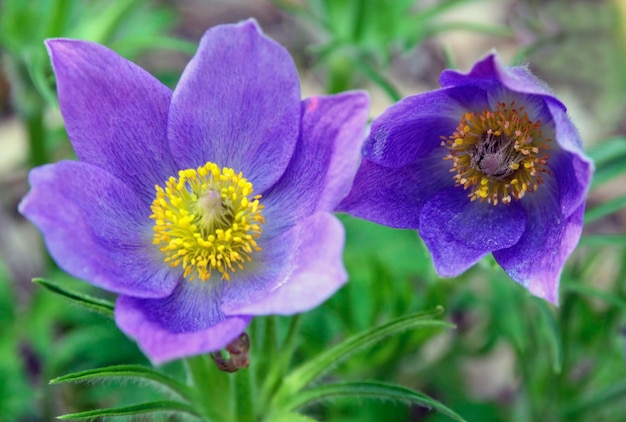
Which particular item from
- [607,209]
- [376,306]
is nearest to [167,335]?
[376,306]

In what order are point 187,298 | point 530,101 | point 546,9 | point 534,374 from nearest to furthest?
point 187,298 → point 530,101 → point 534,374 → point 546,9

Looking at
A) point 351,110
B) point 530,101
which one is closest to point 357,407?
point 530,101

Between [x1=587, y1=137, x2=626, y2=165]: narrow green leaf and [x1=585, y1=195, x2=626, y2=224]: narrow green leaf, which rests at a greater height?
[x1=587, y1=137, x2=626, y2=165]: narrow green leaf

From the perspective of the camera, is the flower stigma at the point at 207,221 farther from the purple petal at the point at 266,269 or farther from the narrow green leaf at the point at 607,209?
the narrow green leaf at the point at 607,209

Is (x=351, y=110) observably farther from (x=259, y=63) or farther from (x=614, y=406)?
(x=614, y=406)

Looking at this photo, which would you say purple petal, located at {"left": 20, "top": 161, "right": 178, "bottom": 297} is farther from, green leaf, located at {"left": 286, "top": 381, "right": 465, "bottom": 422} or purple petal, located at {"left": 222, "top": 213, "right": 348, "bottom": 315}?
green leaf, located at {"left": 286, "top": 381, "right": 465, "bottom": 422}

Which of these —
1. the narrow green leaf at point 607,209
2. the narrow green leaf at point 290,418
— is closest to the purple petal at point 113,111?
the narrow green leaf at point 290,418

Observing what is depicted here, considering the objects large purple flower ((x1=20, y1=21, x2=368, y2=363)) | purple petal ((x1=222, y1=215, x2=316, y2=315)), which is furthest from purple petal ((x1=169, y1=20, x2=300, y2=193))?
purple petal ((x1=222, y1=215, x2=316, y2=315))
